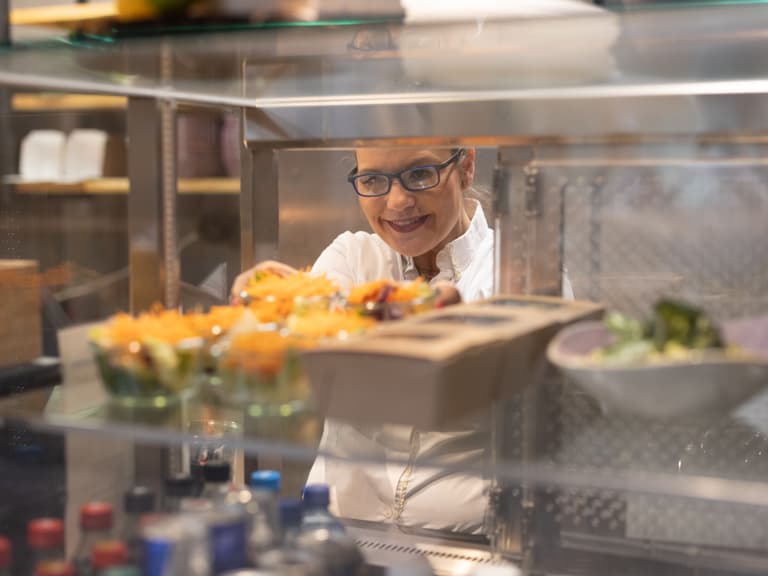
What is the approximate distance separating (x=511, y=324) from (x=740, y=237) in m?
0.29

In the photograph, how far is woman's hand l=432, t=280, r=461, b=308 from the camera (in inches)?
48.6

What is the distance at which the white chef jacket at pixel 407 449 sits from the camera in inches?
48.6

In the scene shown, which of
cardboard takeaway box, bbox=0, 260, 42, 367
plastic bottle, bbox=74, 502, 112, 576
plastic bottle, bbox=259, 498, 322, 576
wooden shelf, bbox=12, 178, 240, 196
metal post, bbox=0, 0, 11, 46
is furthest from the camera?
wooden shelf, bbox=12, 178, 240, 196

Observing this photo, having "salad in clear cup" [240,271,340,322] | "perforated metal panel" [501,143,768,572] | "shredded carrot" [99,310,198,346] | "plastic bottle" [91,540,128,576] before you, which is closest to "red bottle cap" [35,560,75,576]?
"plastic bottle" [91,540,128,576]

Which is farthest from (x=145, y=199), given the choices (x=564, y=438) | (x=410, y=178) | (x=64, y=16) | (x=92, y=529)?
(x=564, y=438)

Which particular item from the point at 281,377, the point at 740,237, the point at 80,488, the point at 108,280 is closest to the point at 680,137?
the point at 740,237

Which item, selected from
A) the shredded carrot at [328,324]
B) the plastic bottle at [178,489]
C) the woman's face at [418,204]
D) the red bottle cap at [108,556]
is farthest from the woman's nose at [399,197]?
the red bottle cap at [108,556]

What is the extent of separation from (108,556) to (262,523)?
186 millimetres

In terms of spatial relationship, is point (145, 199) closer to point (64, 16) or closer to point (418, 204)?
point (64, 16)

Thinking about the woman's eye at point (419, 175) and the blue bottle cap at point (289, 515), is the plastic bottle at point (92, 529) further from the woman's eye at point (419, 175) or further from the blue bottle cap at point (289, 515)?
the woman's eye at point (419, 175)

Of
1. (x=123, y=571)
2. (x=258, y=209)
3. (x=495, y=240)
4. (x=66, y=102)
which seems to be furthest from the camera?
(x=66, y=102)

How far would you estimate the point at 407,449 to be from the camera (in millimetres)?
1319

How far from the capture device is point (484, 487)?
143cm

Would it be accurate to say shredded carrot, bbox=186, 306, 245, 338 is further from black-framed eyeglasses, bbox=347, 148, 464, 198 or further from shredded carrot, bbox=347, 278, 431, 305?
A: black-framed eyeglasses, bbox=347, 148, 464, 198
